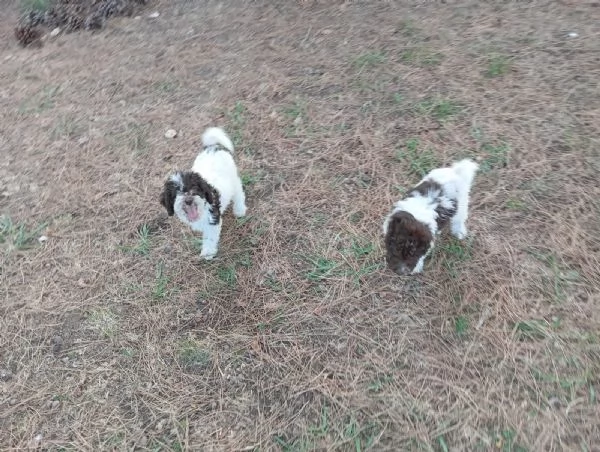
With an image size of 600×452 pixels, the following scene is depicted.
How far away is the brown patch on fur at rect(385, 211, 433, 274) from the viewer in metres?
2.94

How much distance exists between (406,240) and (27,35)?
21.9ft

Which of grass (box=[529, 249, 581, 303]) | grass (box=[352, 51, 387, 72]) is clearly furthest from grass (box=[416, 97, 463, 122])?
grass (box=[529, 249, 581, 303])

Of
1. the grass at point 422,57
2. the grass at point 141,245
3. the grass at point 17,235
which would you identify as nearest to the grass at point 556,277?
the grass at point 422,57

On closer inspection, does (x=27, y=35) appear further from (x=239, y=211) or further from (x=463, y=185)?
(x=463, y=185)

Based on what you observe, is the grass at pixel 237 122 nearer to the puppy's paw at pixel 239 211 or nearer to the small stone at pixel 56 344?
the puppy's paw at pixel 239 211

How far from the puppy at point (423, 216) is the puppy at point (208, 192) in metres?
1.27

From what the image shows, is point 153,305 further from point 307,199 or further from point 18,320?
point 307,199

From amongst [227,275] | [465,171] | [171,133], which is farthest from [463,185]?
[171,133]

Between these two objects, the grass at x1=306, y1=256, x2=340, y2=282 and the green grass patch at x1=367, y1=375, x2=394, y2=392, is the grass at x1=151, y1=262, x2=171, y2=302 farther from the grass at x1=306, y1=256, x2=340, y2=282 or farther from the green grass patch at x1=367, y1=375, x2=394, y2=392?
the green grass patch at x1=367, y1=375, x2=394, y2=392

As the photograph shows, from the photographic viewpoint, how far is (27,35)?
6746 millimetres

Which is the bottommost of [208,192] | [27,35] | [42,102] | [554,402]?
[554,402]

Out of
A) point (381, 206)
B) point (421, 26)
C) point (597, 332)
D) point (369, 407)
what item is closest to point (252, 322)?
point (369, 407)

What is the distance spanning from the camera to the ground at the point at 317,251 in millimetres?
2900

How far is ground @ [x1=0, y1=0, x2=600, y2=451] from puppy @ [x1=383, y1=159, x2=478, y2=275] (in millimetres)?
368
